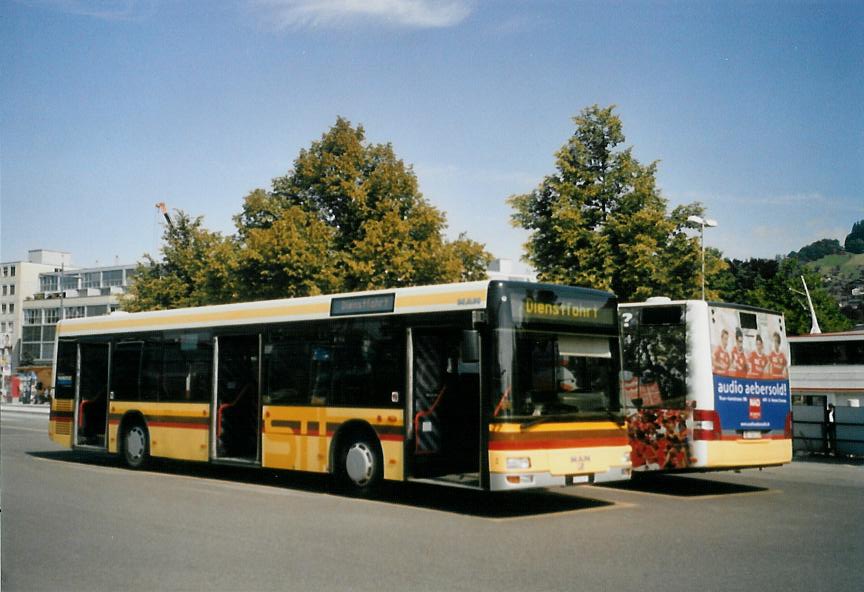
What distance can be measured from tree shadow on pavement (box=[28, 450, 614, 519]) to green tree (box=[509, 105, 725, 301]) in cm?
1825

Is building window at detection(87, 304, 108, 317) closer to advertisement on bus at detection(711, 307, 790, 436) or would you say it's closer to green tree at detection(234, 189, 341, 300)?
green tree at detection(234, 189, 341, 300)

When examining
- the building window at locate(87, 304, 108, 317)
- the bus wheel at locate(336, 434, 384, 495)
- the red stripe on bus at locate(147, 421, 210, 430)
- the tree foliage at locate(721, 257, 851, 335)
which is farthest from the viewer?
the building window at locate(87, 304, 108, 317)

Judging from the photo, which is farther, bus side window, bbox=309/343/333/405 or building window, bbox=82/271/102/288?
building window, bbox=82/271/102/288

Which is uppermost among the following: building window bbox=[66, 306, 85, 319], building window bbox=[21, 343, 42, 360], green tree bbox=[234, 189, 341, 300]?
building window bbox=[66, 306, 85, 319]

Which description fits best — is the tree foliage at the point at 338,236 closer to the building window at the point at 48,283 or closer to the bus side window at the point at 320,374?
the bus side window at the point at 320,374

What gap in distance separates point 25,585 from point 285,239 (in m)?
29.2

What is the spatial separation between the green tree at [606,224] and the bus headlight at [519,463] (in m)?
22.1

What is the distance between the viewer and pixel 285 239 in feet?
118

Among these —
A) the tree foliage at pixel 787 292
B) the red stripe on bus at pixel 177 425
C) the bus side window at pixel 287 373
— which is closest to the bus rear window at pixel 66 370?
the red stripe on bus at pixel 177 425

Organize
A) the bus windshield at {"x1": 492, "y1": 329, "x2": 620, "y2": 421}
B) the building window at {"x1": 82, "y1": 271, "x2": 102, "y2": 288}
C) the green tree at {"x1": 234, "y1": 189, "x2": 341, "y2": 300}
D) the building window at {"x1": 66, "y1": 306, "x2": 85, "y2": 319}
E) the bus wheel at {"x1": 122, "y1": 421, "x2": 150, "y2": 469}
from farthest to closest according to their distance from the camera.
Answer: the building window at {"x1": 82, "y1": 271, "x2": 102, "y2": 288} < the building window at {"x1": 66, "y1": 306, "x2": 85, "y2": 319} < the green tree at {"x1": 234, "y1": 189, "x2": 341, "y2": 300} < the bus wheel at {"x1": 122, "y1": 421, "x2": 150, "y2": 469} < the bus windshield at {"x1": 492, "y1": 329, "x2": 620, "y2": 421}

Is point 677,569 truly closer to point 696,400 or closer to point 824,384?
point 696,400

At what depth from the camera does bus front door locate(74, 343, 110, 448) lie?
18.8 metres

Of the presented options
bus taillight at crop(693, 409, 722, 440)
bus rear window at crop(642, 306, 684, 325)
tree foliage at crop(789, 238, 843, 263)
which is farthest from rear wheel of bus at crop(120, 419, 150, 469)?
tree foliage at crop(789, 238, 843, 263)

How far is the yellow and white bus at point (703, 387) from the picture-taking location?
13852 millimetres
